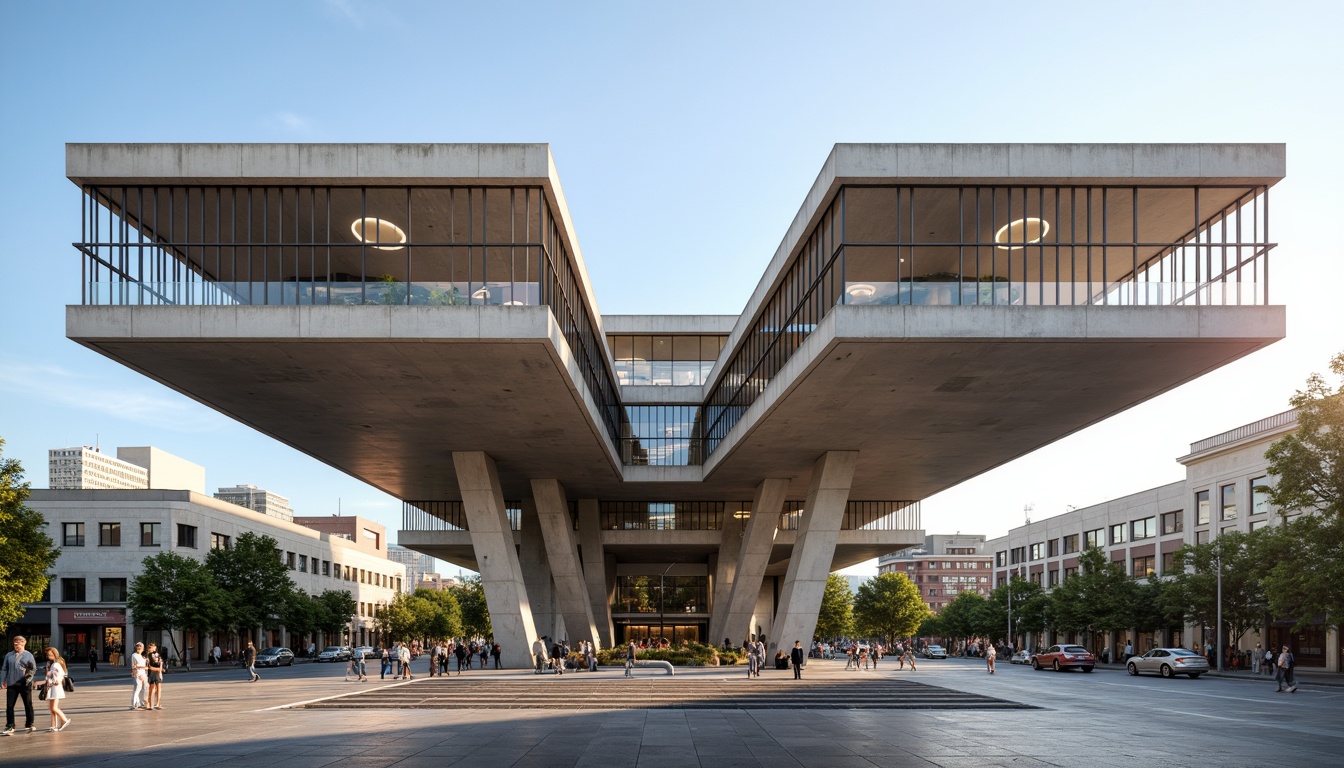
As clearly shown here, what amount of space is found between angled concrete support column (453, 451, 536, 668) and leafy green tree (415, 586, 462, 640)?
2509 inches

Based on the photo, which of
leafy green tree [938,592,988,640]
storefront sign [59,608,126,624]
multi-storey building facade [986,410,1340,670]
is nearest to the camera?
multi-storey building facade [986,410,1340,670]

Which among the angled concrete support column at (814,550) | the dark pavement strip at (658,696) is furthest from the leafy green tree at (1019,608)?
the dark pavement strip at (658,696)

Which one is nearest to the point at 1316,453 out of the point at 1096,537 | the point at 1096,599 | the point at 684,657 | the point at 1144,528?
the point at 684,657

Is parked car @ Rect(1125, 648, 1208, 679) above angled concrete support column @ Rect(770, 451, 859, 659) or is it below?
below

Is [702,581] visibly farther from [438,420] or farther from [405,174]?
[405,174]

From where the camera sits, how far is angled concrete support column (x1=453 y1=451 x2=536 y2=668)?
3891 centimetres

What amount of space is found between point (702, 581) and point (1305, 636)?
43.6 m

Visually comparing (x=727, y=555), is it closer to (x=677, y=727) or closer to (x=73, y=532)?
(x=677, y=727)

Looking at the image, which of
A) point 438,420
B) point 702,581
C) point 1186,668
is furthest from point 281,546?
point 1186,668

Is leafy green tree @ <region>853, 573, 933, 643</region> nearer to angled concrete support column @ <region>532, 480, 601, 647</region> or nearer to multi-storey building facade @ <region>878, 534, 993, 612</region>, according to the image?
angled concrete support column @ <region>532, 480, 601, 647</region>

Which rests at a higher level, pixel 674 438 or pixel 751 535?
pixel 674 438

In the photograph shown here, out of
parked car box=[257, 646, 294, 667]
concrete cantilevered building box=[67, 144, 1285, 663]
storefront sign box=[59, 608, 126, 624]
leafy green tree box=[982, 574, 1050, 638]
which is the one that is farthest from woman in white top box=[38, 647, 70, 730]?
leafy green tree box=[982, 574, 1050, 638]

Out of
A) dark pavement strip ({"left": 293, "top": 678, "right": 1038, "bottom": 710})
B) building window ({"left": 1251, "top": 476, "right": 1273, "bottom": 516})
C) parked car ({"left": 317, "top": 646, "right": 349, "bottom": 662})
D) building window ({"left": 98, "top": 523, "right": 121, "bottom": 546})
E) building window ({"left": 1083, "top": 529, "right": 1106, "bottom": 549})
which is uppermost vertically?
building window ({"left": 1251, "top": 476, "right": 1273, "bottom": 516})

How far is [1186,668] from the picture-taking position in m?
45.5
